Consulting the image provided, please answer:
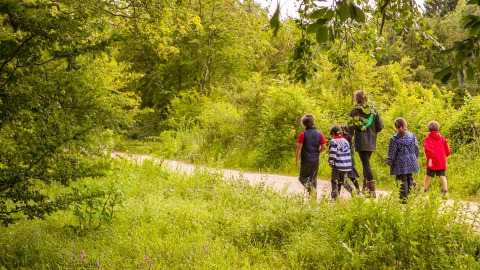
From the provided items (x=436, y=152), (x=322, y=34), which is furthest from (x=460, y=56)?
(x=436, y=152)

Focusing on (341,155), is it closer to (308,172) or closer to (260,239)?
(308,172)

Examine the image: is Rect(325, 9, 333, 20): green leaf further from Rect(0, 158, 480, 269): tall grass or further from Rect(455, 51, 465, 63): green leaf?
Rect(0, 158, 480, 269): tall grass

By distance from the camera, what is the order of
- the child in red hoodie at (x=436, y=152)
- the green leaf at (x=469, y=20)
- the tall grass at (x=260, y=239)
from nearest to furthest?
1. the green leaf at (x=469, y=20)
2. the tall grass at (x=260, y=239)
3. the child in red hoodie at (x=436, y=152)

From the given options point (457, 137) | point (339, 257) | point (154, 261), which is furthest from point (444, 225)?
point (457, 137)

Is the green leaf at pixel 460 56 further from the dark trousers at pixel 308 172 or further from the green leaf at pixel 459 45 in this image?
the dark trousers at pixel 308 172

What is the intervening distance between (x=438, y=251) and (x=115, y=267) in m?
3.43

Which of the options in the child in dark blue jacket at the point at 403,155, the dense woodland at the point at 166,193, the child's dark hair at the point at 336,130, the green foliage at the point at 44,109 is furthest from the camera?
the child's dark hair at the point at 336,130

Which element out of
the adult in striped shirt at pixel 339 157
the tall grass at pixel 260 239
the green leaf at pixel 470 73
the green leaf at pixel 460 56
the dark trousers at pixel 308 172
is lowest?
the tall grass at pixel 260 239

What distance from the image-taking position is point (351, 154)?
8.55 metres

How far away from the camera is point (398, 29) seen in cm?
407

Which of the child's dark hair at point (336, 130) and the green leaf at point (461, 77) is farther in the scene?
the child's dark hair at point (336, 130)

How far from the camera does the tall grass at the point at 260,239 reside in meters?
4.81

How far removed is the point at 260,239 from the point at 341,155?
2796mm

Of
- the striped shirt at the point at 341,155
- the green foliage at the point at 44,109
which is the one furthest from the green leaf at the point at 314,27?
the striped shirt at the point at 341,155
